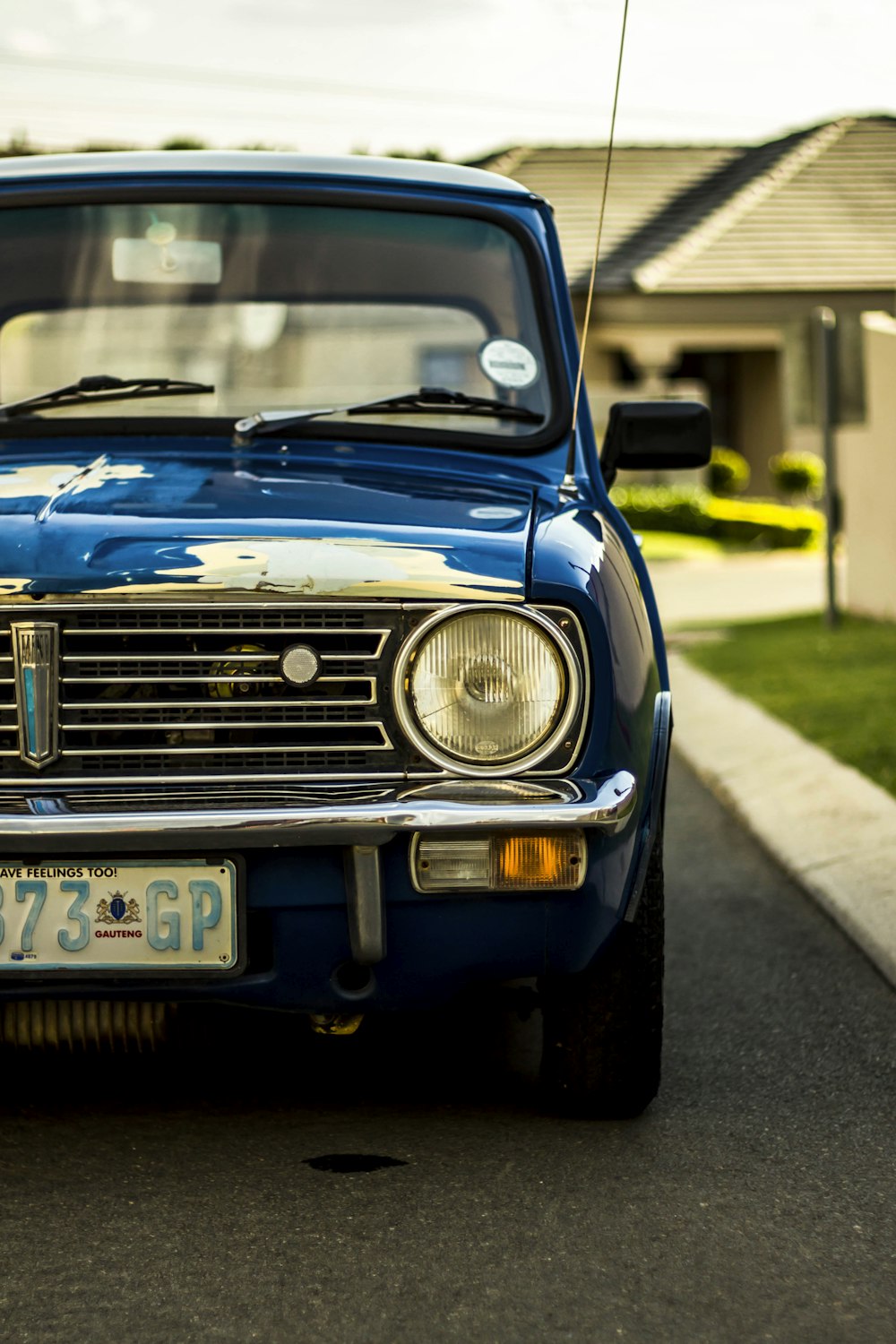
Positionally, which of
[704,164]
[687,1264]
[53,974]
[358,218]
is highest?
[704,164]

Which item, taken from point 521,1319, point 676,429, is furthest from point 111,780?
point 676,429

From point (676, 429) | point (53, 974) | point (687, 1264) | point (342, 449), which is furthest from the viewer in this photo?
point (676, 429)

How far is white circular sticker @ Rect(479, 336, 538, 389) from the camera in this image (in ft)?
13.9

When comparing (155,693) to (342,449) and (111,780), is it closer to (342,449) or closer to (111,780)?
(111,780)

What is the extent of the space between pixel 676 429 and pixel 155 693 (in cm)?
171

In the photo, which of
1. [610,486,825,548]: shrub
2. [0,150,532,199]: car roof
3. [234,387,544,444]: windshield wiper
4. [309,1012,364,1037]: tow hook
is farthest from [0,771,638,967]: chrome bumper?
[610,486,825,548]: shrub

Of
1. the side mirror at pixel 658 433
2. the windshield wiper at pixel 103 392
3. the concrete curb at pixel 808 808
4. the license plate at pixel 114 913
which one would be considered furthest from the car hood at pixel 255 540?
the concrete curb at pixel 808 808

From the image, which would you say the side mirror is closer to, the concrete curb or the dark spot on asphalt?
the concrete curb

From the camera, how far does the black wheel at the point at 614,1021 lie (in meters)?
3.36

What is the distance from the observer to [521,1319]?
106 inches

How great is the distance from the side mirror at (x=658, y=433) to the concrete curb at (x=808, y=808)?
58.0 inches

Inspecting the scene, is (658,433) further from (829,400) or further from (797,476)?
(797,476)

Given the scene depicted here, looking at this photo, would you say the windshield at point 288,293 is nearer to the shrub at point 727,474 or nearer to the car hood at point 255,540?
the car hood at point 255,540

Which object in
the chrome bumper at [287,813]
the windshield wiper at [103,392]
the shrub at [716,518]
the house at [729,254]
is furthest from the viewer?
the house at [729,254]
